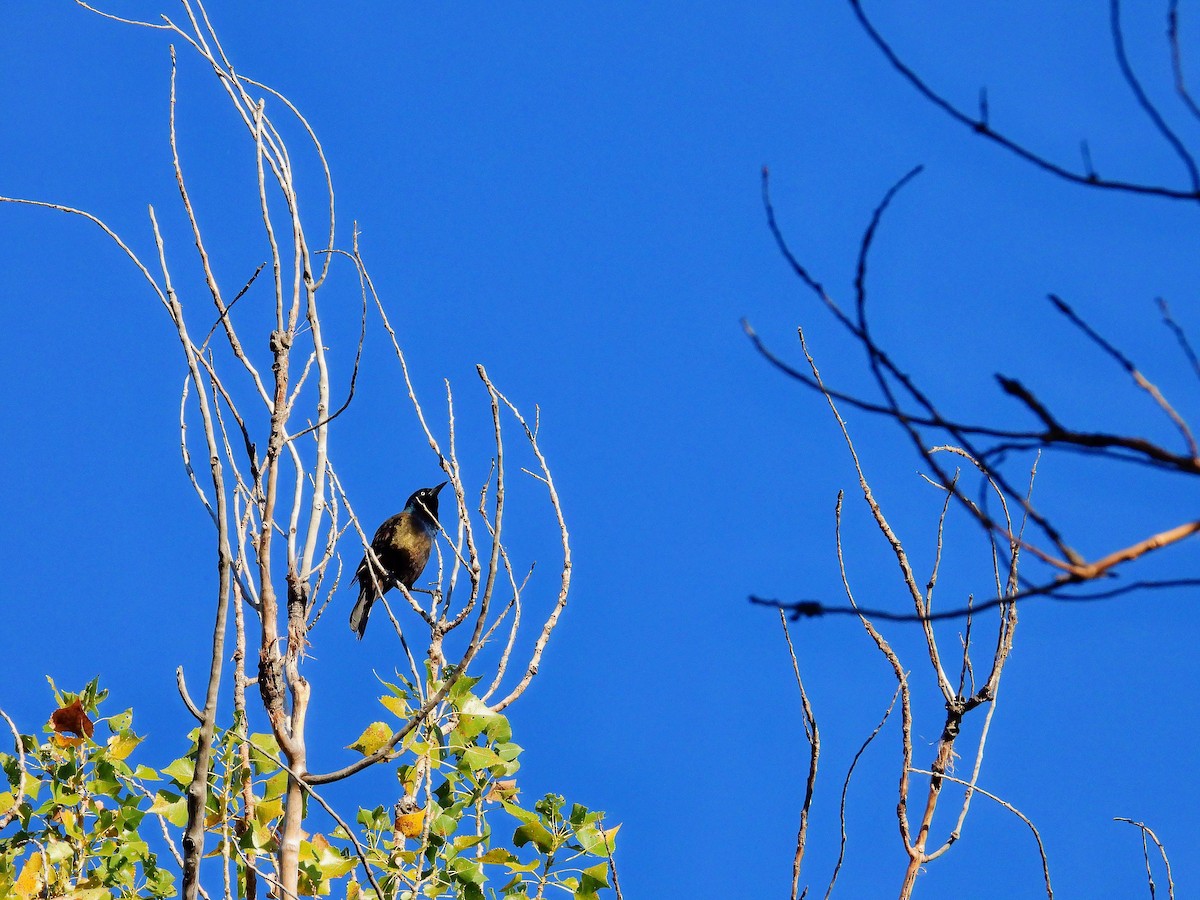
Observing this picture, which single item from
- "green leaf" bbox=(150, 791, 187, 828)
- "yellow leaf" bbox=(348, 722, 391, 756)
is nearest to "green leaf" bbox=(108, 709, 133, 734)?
"green leaf" bbox=(150, 791, 187, 828)

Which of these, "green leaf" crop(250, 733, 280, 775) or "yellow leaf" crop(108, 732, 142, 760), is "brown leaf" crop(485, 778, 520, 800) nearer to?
"green leaf" crop(250, 733, 280, 775)

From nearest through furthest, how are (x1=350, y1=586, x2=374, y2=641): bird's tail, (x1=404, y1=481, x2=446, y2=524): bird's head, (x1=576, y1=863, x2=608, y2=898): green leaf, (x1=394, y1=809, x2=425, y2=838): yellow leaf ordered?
(x1=576, y1=863, x2=608, y2=898): green leaf, (x1=394, y1=809, x2=425, y2=838): yellow leaf, (x1=350, y1=586, x2=374, y2=641): bird's tail, (x1=404, y1=481, x2=446, y2=524): bird's head

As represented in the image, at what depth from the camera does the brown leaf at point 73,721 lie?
10.0ft

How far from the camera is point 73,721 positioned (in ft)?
10.1

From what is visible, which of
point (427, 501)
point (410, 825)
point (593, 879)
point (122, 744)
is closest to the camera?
point (593, 879)

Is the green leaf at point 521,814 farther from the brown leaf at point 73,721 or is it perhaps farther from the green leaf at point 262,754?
the brown leaf at point 73,721

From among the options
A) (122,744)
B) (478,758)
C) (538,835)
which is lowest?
(538,835)

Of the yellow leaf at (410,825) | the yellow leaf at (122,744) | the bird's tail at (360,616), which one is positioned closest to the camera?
the yellow leaf at (410,825)

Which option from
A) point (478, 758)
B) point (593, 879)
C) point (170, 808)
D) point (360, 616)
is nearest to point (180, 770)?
point (170, 808)

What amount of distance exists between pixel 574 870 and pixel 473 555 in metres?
0.82

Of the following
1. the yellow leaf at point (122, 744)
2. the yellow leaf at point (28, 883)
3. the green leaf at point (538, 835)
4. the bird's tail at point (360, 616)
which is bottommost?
the yellow leaf at point (28, 883)

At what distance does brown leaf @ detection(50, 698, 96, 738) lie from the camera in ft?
10.0

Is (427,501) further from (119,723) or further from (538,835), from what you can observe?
(538,835)

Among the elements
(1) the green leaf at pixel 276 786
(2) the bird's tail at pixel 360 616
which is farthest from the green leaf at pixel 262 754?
(2) the bird's tail at pixel 360 616
